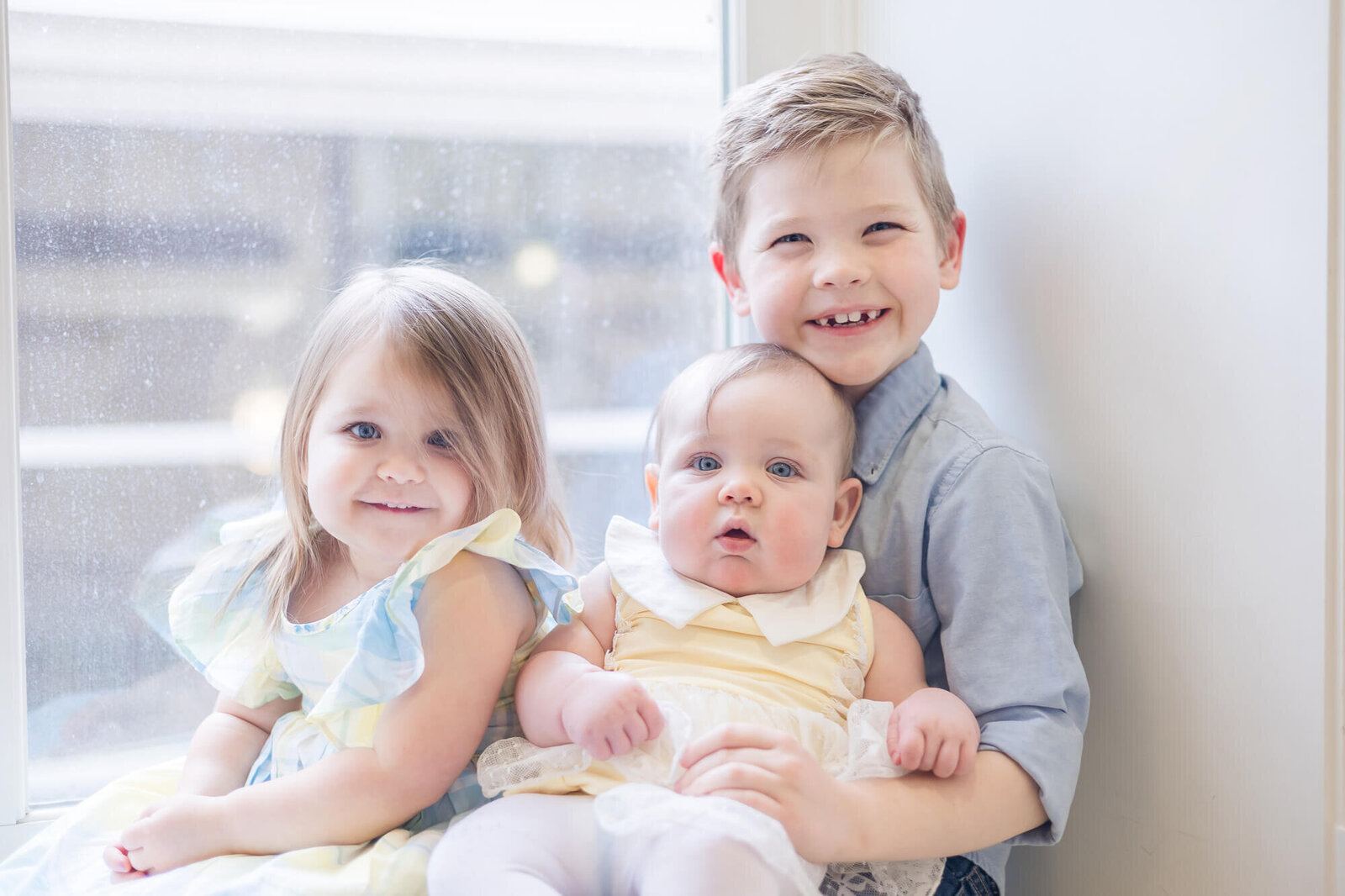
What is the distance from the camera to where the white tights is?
2.42 ft

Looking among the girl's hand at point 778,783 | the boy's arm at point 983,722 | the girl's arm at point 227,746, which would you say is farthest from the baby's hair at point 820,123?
the girl's arm at point 227,746

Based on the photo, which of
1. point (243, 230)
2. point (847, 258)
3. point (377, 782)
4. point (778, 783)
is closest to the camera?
point (778, 783)

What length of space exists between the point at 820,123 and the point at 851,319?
197 millimetres

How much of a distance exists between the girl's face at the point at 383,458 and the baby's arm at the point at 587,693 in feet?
0.54

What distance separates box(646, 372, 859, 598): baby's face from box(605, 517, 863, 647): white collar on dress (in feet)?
0.05

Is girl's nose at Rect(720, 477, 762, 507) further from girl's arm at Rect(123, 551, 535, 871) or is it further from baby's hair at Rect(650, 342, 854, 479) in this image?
girl's arm at Rect(123, 551, 535, 871)

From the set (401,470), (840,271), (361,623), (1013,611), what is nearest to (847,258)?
(840,271)

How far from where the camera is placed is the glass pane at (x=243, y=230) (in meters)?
1.18

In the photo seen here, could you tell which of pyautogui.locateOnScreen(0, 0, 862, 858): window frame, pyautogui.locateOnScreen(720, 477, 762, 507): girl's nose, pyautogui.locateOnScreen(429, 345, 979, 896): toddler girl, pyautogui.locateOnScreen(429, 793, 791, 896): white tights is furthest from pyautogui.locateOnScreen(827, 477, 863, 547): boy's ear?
pyautogui.locateOnScreen(0, 0, 862, 858): window frame

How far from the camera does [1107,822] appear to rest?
963 mm

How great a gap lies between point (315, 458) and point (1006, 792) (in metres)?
0.69

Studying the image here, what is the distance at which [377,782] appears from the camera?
91cm

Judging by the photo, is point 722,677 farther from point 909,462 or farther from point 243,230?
point 243,230

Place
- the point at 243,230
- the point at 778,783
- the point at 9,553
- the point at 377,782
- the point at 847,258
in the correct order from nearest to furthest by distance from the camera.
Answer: the point at 778,783, the point at 377,782, the point at 847,258, the point at 9,553, the point at 243,230
